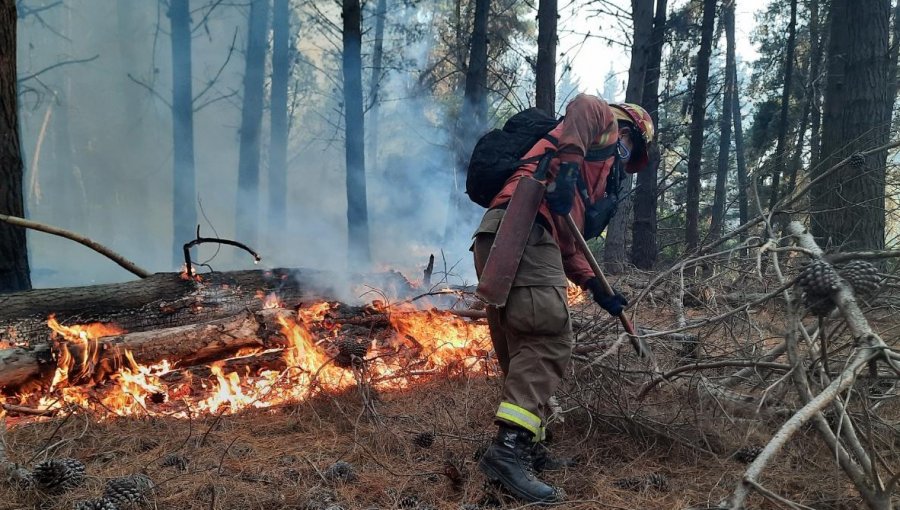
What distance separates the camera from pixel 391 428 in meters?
3.36

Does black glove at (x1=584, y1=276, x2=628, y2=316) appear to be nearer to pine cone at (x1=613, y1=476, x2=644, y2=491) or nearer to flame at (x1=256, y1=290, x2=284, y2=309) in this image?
pine cone at (x1=613, y1=476, x2=644, y2=491)

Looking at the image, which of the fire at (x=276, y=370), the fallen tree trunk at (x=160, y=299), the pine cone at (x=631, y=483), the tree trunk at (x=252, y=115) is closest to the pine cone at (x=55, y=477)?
the fire at (x=276, y=370)

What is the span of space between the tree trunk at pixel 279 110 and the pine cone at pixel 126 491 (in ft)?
44.1

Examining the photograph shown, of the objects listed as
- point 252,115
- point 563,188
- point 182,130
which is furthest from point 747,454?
point 252,115

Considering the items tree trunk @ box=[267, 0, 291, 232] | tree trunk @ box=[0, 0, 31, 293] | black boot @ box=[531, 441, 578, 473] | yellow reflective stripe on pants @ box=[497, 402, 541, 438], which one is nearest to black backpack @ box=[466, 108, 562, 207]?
yellow reflective stripe on pants @ box=[497, 402, 541, 438]

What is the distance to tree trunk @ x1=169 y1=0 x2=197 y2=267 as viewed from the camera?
45.1 feet

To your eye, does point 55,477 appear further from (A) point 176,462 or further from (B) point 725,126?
(B) point 725,126

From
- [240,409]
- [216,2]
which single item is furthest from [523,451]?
[216,2]

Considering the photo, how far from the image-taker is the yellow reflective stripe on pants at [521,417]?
2.65m

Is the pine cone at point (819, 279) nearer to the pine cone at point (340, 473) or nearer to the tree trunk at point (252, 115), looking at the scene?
the pine cone at point (340, 473)

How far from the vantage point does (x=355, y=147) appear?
11.9 meters

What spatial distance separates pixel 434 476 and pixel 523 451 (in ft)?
1.64

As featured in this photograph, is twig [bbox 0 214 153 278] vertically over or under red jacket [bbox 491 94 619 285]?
under

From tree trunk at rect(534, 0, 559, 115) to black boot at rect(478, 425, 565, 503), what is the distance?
289 inches
